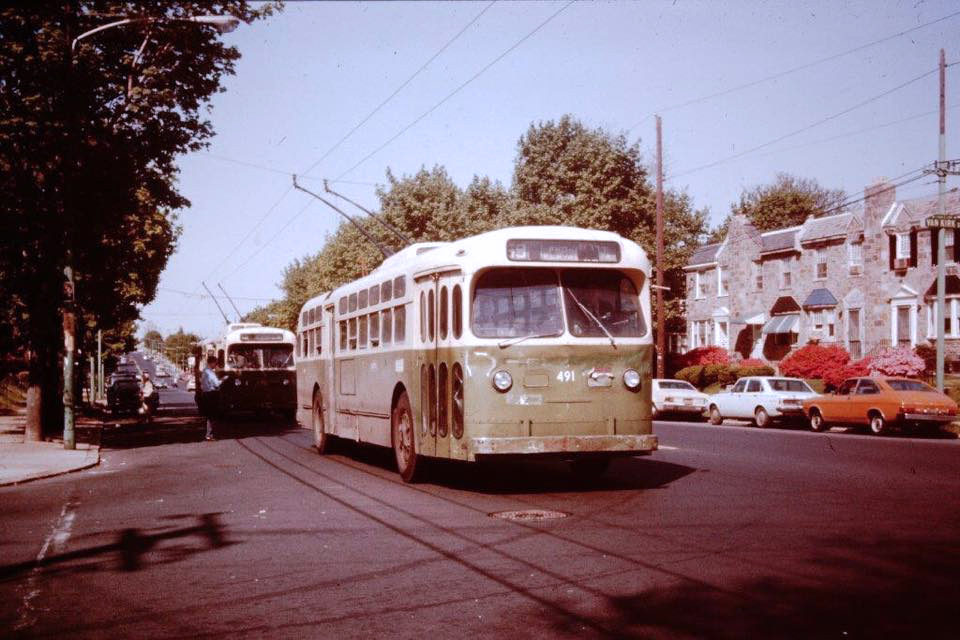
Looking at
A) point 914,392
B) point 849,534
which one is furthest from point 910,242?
point 849,534

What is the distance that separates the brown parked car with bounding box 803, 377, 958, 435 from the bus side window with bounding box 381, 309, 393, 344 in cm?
1637

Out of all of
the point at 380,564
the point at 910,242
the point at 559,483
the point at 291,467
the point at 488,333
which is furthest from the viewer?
the point at 910,242

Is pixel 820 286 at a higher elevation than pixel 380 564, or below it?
higher

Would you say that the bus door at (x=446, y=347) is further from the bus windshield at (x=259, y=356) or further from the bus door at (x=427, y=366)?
the bus windshield at (x=259, y=356)

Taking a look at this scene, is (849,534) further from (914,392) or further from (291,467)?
(914,392)

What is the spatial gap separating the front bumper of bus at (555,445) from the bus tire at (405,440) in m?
1.92

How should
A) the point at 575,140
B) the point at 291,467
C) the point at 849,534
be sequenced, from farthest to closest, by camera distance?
the point at 575,140, the point at 291,467, the point at 849,534

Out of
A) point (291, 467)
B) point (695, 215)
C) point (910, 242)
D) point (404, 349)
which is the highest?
point (695, 215)

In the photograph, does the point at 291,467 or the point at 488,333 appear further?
the point at 291,467

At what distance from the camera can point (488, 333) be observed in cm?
1277

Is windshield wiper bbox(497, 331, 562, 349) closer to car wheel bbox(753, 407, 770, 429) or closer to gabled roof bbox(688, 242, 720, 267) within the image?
car wheel bbox(753, 407, 770, 429)

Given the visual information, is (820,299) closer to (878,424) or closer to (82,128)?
(878,424)

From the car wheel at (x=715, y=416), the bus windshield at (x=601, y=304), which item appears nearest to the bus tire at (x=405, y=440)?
the bus windshield at (x=601, y=304)

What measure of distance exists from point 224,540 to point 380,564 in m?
2.17
